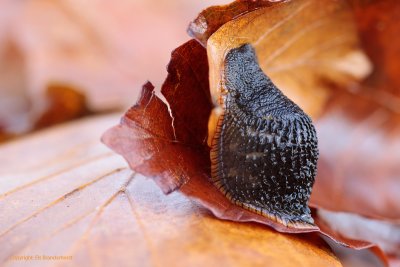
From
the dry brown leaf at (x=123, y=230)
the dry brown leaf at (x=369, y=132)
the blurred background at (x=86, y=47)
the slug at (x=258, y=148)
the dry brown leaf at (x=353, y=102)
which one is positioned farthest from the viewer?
the blurred background at (x=86, y=47)

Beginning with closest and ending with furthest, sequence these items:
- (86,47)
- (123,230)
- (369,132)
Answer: (123,230) → (369,132) → (86,47)

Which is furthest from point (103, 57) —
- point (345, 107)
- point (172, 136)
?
point (172, 136)

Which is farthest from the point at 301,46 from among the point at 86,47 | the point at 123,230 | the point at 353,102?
the point at 86,47

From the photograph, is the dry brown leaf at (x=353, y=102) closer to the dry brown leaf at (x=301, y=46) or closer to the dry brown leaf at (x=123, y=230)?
the dry brown leaf at (x=301, y=46)

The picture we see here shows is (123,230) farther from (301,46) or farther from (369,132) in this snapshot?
(369,132)

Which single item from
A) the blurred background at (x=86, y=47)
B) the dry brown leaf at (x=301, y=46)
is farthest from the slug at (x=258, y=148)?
the blurred background at (x=86, y=47)

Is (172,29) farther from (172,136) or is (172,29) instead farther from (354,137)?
(172,136)

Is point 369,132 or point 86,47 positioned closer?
point 369,132
